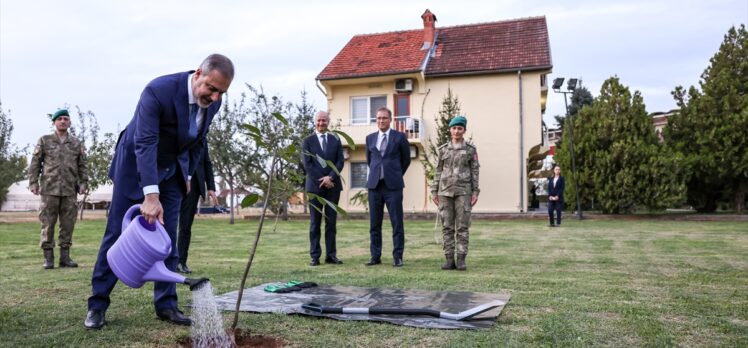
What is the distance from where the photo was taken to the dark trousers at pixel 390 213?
21.4 feet

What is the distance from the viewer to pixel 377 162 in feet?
22.2

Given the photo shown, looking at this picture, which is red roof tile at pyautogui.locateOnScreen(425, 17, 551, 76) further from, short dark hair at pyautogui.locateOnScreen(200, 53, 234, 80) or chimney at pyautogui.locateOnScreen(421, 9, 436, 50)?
short dark hair at pyautogui.locateOnScreen(200, 53, 234, 80)

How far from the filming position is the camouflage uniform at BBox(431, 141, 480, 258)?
6266 millimetres

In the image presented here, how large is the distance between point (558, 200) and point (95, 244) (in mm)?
11744

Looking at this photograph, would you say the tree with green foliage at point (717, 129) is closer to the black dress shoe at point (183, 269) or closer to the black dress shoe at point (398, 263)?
the black dress shoe at point (398, 263)

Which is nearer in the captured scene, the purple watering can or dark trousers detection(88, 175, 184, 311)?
the purple watering can

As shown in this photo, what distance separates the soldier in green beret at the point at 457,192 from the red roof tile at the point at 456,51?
15726mm

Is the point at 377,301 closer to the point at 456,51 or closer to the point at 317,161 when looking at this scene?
the point at 317,161

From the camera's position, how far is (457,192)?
249 inches

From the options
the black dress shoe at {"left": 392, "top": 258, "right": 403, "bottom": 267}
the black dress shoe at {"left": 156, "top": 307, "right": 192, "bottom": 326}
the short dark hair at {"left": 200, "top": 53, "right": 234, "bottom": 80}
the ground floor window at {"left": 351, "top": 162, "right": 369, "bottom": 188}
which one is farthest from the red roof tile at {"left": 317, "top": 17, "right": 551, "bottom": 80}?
the short dark hair at {"left": 200, "top": 53, "right": 234, "bottom": 80}

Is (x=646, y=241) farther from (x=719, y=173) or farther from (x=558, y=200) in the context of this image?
(x=719, y=173)

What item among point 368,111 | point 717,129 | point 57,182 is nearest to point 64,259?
point 57,182

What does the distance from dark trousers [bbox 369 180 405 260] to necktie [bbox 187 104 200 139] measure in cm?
343

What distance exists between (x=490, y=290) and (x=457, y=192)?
71.4 inches
